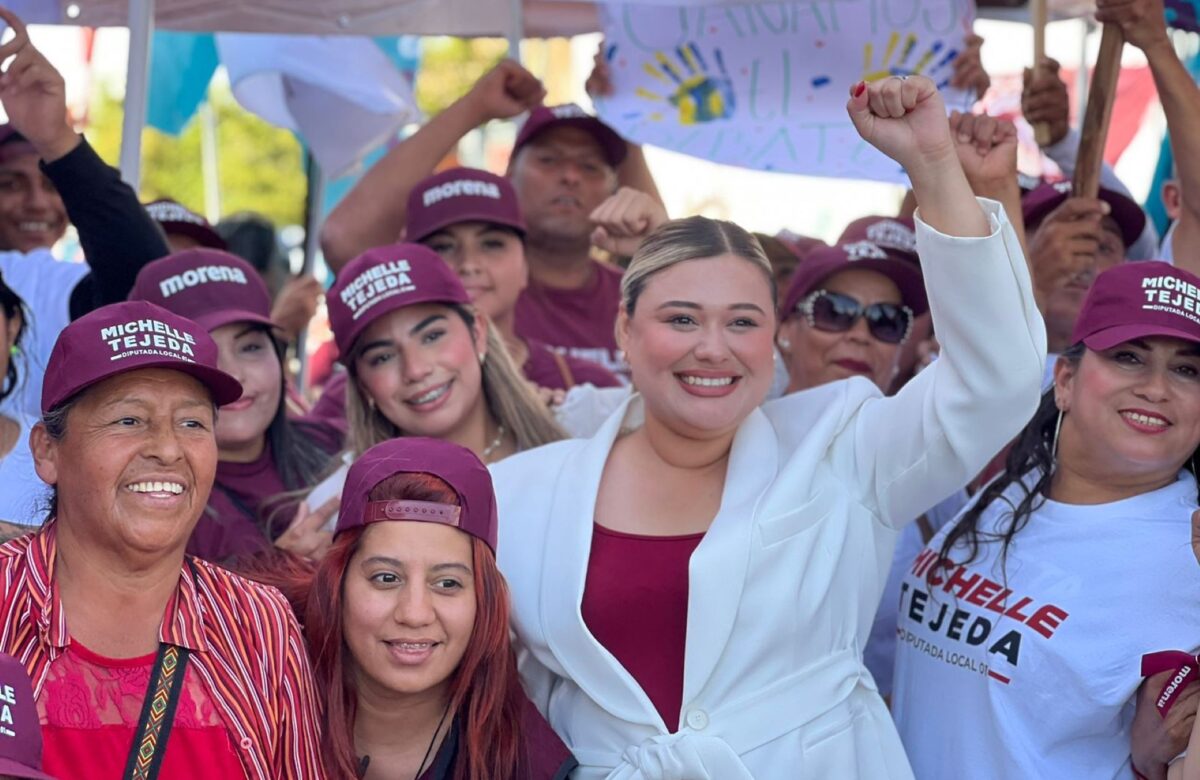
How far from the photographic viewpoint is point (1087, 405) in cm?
340

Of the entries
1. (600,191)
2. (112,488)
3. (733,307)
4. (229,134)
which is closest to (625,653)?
(733,307)

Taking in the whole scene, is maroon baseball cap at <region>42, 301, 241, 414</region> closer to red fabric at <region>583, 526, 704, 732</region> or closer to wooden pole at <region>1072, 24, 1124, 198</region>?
red fabric at <region>583, 526, 704, 732</region>

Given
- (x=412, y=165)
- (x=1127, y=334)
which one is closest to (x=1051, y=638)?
(x=1127, y=334)

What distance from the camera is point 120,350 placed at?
2701mm

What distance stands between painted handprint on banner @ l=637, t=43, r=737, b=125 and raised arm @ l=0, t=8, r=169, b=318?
1814 mm

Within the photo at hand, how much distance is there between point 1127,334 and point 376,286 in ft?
5.83

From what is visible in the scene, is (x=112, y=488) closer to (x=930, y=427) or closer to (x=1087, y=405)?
(x=930, y=427)

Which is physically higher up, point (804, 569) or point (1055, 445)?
point (1055, 445)

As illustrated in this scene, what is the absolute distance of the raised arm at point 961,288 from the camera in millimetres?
2891

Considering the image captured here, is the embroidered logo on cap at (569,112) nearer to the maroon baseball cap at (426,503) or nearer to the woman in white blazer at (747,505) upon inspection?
the woman in white blazer at (747,505)

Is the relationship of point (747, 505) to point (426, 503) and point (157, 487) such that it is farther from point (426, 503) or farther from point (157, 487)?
point (157, 487)

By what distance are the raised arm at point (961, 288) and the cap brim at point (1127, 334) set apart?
388mm

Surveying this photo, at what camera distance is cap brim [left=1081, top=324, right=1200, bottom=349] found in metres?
3.26

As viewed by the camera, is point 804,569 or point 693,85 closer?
point 804,569
